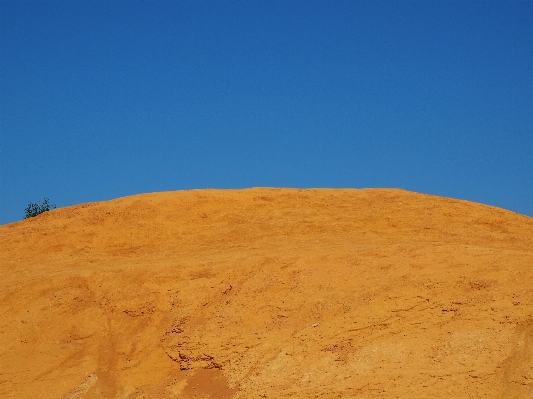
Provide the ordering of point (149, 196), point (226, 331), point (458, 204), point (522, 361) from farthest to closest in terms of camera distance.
Result: 1. point (149, 196)
2. point (458, 204)
3. point (226, 331)
4. point (522, 361)

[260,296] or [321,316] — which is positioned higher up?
[260,296]

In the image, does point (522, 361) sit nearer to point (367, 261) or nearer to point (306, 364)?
point (306, 364)

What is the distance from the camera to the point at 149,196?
21.2 meters

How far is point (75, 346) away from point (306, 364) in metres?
5.62

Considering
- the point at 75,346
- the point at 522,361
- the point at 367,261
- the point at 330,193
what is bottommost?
the point at 522,361

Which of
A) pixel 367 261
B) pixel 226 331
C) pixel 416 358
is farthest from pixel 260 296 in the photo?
pixel 416 358

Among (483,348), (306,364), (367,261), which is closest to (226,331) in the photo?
(306,364)

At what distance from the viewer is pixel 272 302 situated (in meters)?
13.7

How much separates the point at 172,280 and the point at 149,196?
21.0 feet

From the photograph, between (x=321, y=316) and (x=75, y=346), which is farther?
(x=75, y=346)

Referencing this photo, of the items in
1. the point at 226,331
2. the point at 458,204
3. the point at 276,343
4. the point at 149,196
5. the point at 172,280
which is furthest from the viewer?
the point at 149,196

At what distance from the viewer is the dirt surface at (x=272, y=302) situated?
11086 millimetres

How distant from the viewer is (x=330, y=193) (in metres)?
21.4

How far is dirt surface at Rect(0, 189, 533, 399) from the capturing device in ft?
36.4
